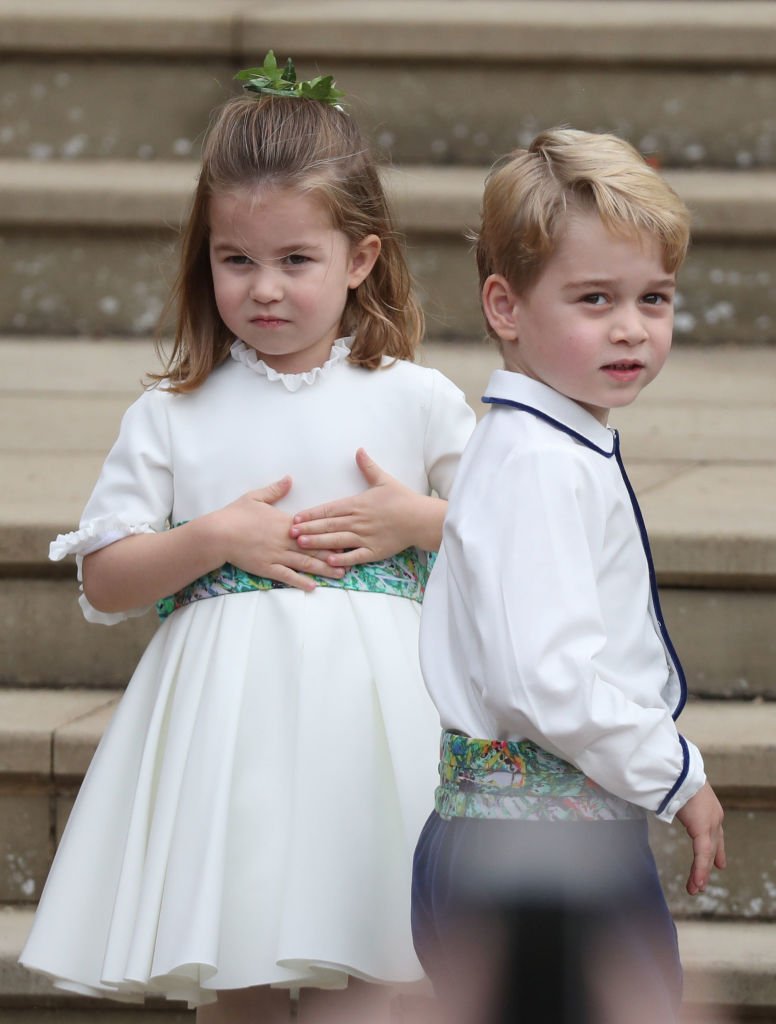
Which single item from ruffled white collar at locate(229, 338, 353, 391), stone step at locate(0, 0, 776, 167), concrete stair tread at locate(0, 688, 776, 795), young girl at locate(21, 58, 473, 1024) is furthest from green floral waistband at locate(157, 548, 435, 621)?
stone step at locate(0, 0, 776, 167)

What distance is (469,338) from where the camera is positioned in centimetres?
306

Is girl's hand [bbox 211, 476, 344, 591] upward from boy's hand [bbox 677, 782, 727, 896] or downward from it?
upward

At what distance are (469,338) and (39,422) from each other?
85 cm

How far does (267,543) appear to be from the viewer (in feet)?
5.67

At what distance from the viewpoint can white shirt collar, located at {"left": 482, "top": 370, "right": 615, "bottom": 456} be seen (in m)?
1.45

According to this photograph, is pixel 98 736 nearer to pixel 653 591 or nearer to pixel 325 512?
pixel 325 512

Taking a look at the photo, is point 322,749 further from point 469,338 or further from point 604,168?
point 469,338

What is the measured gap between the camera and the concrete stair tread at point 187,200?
2.96 meters

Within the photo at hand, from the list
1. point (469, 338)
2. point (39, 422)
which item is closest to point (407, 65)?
point (469, 338)

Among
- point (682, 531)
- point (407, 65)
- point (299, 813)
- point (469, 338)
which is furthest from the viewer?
point (407, 65)

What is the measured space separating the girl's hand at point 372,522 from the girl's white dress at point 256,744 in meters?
0.03

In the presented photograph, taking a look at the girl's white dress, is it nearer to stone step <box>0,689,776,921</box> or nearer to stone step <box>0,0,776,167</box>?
stone step <box>0,689,776,921</box>

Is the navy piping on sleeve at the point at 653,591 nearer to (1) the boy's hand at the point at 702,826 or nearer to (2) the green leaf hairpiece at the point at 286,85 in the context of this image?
(1) the boy's hand at the point at 702,826

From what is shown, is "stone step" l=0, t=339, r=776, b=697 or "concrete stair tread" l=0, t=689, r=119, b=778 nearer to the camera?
"concrete stair tread" l=0, t=689, r=119, b=778
